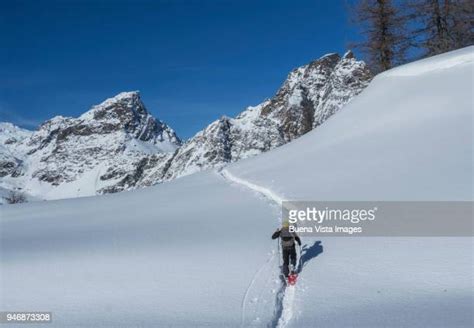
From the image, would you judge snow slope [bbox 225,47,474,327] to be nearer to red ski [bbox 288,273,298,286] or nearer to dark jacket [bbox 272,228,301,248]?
red ski [bbox 288,273,298,286]

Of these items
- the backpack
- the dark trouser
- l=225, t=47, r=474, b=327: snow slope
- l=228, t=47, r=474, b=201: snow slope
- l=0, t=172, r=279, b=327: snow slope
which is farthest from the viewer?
l=228, t=47, r=474, b=201: snow slope

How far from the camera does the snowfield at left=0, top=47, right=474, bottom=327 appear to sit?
7703 millimetres

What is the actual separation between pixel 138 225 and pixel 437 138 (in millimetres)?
10829

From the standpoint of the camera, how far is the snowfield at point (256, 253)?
25.3 feet

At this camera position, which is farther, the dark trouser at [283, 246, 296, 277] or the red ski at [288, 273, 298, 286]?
the dark trouser at [283, 246, 296, 277]

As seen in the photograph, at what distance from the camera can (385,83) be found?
24.5m

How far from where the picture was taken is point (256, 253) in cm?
1038

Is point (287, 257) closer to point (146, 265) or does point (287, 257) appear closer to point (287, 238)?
point (287, 238)

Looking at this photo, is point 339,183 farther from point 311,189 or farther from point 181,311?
point 181,311

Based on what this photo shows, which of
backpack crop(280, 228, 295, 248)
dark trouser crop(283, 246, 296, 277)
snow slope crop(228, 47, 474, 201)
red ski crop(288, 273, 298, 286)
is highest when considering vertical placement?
snow slope crop(228, 47, 474, 201)

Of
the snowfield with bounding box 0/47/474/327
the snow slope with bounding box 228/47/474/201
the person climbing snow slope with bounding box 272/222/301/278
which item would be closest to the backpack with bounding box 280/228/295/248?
the person climbing snow slope with bounding box 272/222/301/278

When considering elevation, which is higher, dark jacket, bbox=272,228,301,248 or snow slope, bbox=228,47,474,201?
snow slope, bbox=228,47,474,201

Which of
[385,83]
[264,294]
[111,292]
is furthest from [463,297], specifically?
[385,83]

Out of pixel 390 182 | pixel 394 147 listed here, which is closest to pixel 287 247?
pixel 390 182
